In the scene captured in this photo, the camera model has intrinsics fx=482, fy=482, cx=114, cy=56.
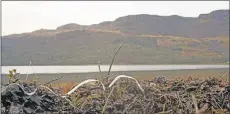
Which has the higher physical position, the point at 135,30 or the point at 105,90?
the point at 135,30

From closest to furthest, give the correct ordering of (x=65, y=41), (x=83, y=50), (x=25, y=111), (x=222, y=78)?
(x=25, y=111) → (x=222, y=78) → (x=83, y=50) → (x=65, y=41)

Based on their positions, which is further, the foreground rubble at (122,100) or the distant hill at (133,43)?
the distant hill at (133,43)

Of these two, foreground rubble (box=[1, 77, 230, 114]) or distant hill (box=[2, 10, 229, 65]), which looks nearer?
foreground rubble (box=[1, 77, 230, 114])

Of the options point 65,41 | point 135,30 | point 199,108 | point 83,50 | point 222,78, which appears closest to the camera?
point 199,108

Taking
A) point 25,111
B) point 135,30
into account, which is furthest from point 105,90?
point 135,30

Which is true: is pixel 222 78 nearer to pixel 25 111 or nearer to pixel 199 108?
pixel 199 108

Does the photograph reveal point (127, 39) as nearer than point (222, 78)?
No

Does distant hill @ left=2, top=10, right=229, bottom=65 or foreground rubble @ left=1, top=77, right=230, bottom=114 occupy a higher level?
distant hill @ left=2, top=10, right=229, bottom=65

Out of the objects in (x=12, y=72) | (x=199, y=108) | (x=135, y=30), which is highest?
(x=135, y=30)
